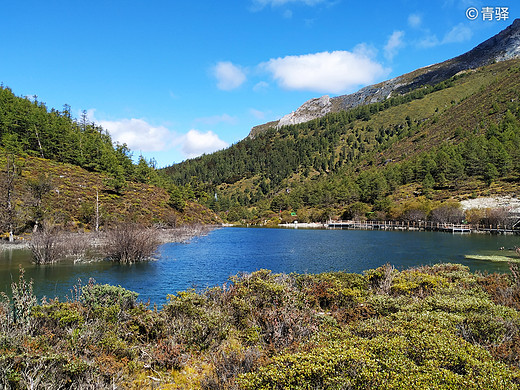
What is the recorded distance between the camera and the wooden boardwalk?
75.2 m

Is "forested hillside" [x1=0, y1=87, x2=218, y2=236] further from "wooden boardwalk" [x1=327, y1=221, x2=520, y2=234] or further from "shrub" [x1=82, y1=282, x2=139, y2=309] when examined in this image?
"wooden boardwalk" [x1=327, y1=221, x2=520, y2=234]

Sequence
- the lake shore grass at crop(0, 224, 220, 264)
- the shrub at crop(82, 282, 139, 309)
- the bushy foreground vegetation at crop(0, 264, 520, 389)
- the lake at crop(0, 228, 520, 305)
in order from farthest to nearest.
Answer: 1. the lake shore grass at crop(0, 224, 220, 264)
2. the lake at crop(0, 228, 520, 305)
3. the shrub at crop(82, 282, 139, 309)
4. the bushy foreground vegetation at crop(0, 264, 520, 389)

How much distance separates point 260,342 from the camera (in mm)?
8883

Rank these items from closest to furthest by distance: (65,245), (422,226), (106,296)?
(106,296), (65,245), (422,226)

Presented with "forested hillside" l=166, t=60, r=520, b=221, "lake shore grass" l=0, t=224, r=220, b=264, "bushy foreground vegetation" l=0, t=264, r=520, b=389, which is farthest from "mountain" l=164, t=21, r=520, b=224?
"bushy foreground vegetation" l=0, t=264, r=520, b=389

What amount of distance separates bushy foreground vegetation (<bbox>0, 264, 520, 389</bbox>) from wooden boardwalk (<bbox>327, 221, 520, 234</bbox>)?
76.4m

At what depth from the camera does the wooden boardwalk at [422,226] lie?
247 ft

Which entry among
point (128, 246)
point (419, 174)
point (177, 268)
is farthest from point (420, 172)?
point (128, 246)

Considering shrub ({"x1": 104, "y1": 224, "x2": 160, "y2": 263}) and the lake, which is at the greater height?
shrub ({"x1": 104, "y1": 224, "x2": 160, "y2": 263})

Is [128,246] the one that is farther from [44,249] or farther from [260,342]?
[260,342]

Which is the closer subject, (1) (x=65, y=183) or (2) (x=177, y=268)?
(2) (x=177, y=268)

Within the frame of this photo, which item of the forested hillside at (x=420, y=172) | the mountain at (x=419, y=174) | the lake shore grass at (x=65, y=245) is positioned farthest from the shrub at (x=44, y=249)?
the forested hillside at (x=420, y=172)

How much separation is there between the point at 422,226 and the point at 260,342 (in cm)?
9567

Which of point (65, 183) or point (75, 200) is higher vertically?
point (65, 183)
